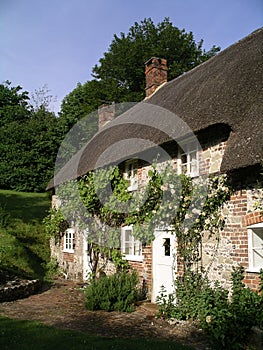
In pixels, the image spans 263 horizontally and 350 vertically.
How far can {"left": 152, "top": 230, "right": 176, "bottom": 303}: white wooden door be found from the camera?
27.3ft

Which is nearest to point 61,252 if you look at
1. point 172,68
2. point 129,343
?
point 129,343

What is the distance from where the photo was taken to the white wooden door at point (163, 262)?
27.3 feet

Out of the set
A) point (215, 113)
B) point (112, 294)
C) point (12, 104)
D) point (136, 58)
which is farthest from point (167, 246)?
point (12, 104)

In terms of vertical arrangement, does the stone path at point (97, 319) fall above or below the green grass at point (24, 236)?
below

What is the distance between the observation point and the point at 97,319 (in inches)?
292

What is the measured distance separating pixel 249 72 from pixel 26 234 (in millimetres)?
12826

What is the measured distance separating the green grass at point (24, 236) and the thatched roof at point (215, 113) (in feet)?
14.1

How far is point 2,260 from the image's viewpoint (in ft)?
43.1

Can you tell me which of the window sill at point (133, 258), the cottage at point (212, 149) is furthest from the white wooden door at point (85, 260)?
the window sill at point (133, 258)

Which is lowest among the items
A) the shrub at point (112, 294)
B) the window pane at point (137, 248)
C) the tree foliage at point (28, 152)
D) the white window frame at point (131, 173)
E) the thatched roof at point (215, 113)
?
the shrub at point (112, 294)

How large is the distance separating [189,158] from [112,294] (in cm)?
372

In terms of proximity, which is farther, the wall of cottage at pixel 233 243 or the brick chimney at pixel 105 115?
the brick chimney at pixel 105 115

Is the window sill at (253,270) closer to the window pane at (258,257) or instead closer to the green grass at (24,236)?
the window pane at (258,257)

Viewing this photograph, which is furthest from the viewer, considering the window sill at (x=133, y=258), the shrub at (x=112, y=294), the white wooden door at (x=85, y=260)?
the white wooden door at (x=85, y=260)
